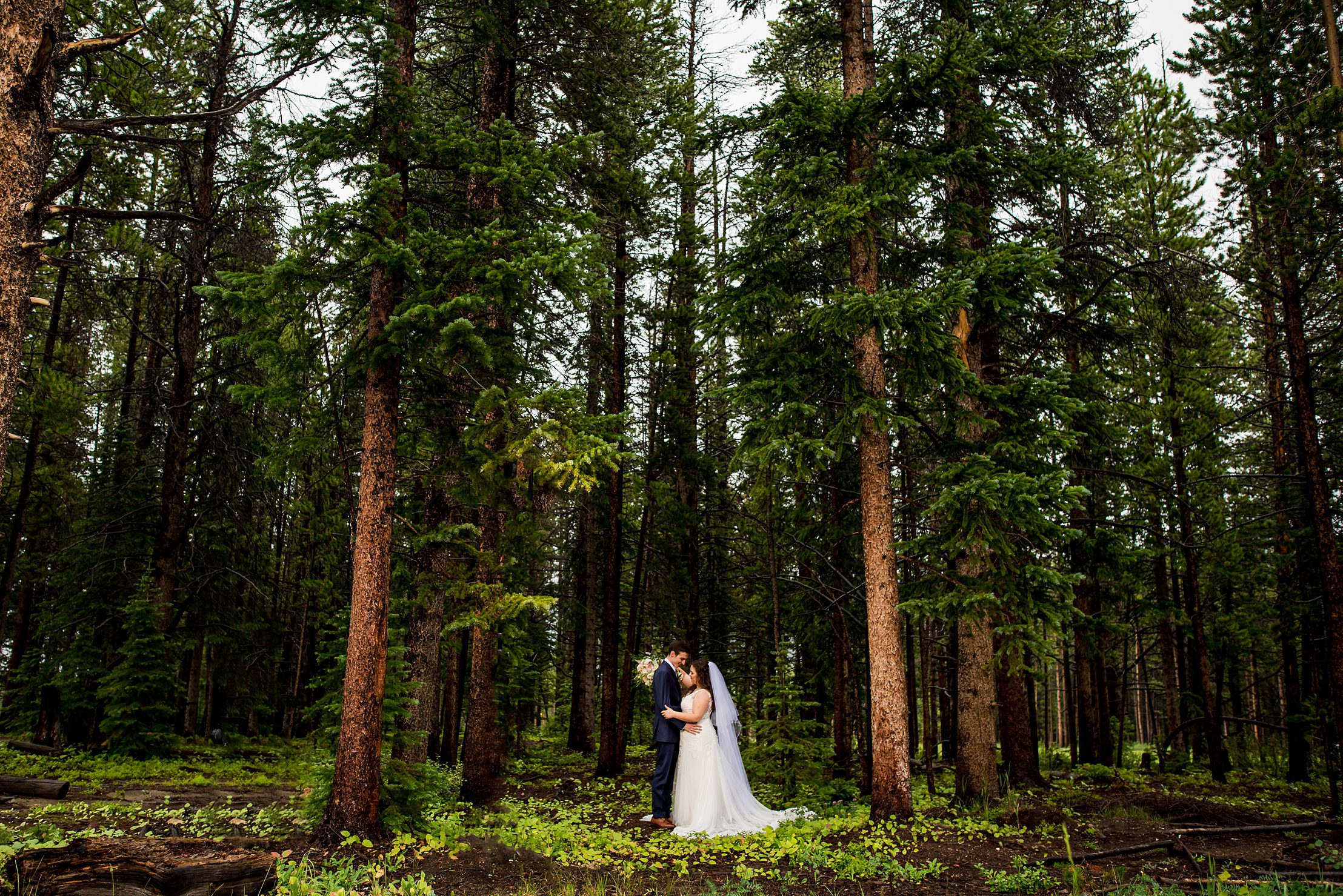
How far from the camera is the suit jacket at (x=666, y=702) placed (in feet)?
34.6

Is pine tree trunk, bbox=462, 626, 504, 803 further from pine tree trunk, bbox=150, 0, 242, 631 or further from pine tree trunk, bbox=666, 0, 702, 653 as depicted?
pine tree trunk, bbox=150, 0, 242, 631

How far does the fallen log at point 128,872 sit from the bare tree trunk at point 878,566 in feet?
21.2

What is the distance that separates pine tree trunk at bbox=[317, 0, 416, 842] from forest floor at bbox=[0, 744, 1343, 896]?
0.48 m

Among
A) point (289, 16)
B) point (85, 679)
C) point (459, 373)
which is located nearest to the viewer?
point (289, 16)

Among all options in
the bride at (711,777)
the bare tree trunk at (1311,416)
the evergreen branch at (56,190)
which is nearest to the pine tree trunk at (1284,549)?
the bare tree trunk at (1311,416)

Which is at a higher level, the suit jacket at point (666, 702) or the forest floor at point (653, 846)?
the suit jacket at point (666, 702)

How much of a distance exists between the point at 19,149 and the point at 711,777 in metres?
9.73

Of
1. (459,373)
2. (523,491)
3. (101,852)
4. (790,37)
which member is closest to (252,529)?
(523,491)

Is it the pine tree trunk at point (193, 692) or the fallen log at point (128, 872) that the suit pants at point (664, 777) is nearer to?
the fallen log at point (128, 872)

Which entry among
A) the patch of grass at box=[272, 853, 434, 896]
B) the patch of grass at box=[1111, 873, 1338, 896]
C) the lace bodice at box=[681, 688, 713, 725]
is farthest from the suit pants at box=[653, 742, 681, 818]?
the patch of grass at box=[1111, 873, 1338, 896]

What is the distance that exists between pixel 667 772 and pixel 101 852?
6.86 m

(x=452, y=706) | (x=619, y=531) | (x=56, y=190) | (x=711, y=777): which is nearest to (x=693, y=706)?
(x=711, y=777)

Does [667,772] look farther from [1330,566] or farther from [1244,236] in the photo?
[1244,236]

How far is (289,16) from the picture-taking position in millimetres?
7938
